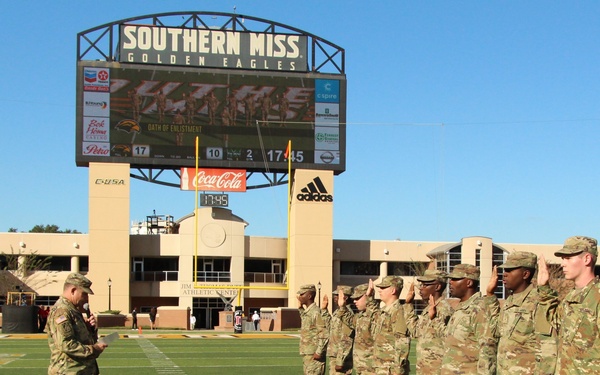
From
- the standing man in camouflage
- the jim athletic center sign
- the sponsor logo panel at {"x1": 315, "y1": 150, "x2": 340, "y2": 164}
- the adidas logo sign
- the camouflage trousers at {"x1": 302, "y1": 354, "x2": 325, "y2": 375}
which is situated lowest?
the camouflage trousers at {"x1": 302, "y1": 354, "x2": 325, "y2": 375}

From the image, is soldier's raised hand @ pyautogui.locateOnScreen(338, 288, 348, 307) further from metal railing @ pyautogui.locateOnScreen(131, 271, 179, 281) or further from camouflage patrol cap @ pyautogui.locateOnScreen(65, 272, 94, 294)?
metal railing @ pyautogui.locateOnScreen(131, 271, 179, 281)

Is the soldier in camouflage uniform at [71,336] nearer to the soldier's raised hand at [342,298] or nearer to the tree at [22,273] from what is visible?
the soldier's raised hand at [342,298]

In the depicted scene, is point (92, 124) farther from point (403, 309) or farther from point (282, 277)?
point (403, 309)

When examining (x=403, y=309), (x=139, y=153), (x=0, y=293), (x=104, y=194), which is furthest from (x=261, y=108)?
(x=403, y=309)

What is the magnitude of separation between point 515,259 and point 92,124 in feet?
152

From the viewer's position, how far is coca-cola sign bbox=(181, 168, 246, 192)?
176 ft

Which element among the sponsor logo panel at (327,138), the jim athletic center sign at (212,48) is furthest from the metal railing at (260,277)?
the jim athletic center sign at (212,48)

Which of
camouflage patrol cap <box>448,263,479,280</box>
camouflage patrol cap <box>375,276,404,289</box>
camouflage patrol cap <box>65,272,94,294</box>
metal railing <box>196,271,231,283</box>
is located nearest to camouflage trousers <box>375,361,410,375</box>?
camouflage patrol cap <box>375,276,404,289</box>

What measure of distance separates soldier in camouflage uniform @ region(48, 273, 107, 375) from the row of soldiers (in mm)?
3470

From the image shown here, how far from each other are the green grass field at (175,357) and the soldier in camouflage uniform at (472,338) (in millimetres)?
11840

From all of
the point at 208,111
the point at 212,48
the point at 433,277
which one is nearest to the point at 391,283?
the point at 433,277

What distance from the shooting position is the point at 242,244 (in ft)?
193

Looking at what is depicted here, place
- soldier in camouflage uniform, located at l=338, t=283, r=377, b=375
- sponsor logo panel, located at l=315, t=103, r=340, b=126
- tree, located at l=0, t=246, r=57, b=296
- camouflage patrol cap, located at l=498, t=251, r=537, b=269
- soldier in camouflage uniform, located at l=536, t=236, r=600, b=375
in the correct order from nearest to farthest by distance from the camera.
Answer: soldier in camouflage uniform, located at l=536, t=236, r=600, b=375 < camouflage patrol cap, located at l=498, t=251, r=537, b=269 < soldier in camouflage uniform, located at l=338, t=283, r=377, b=375 < sponsor logo panel, located at l=315, t=103, r=340, b=126 < tree, located at l=0, t=246, r=57, b=296

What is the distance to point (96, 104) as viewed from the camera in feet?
171
